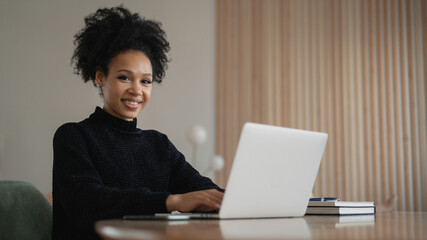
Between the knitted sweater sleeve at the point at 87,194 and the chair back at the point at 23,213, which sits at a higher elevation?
the knitted sweater sleeve at the point at 87,194

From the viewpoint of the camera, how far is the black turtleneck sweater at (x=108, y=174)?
4.25ft

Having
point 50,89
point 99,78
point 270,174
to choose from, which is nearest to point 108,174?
point 99,78

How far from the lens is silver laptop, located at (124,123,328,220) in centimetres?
114

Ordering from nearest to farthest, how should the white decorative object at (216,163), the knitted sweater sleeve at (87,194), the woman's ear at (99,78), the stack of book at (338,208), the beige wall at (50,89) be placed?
1. the knitted sweater sleeve at (87,194)
2. the stack of book at (338,208)
3. the woman's ear at (99,78)
4. the beige wall at (50,89)
5. the white decorative object at (216,163)

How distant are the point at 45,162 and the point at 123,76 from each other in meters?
3.19

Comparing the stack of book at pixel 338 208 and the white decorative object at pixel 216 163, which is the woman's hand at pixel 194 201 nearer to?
the stack of book at pixel 338 208

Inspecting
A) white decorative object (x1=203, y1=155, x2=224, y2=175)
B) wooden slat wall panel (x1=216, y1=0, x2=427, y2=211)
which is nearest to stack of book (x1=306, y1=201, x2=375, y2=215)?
white decorative object (x1=203, y1=155, x2=224, y2=175)

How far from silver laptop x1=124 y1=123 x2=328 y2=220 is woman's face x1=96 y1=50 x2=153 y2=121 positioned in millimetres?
763

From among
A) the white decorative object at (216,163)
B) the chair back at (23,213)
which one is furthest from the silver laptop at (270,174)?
the white decorative object at (216,163)

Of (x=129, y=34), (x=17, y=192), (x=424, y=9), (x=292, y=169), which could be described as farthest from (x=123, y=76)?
(x=424, y=9)

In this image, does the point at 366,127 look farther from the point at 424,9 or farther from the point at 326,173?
the point at 424,9

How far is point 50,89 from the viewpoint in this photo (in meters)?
4.81

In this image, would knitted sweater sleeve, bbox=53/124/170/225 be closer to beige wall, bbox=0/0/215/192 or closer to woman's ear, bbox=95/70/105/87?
woman's ear, bbox=95/70/105/87

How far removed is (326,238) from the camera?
79 centimetres
